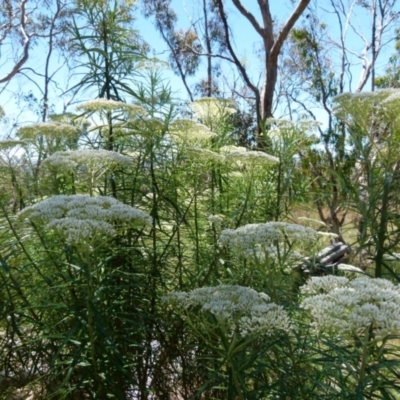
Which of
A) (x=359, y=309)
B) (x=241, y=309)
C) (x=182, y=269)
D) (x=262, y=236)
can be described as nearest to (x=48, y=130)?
(x=182, y=269)

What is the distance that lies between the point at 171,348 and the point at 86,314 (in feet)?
2.11

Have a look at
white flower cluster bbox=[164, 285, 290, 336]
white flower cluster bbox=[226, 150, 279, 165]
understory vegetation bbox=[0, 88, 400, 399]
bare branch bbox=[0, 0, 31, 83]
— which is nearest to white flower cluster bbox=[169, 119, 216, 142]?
understory vegetation bbox=[0, 88, 400, 399]

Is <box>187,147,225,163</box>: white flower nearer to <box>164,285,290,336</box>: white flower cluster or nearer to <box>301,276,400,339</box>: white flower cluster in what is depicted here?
<box>164,285,290,336</box>: white flower cluster

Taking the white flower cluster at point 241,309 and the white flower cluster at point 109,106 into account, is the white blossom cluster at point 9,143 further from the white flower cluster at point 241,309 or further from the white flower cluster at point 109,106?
the white flower cluster at point 241,309

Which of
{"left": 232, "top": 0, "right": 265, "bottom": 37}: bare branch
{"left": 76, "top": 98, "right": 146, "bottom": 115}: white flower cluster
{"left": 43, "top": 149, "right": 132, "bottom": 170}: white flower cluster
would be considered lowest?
{"left": 43, "top": 149, "right": 132, "bottom": 170}: white flower cluster

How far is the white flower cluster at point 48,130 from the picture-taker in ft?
8.77

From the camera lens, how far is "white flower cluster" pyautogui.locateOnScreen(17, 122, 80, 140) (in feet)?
8.77

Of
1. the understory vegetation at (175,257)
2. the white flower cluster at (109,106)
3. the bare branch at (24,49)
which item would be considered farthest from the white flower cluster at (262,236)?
the bare branch at (24,49)

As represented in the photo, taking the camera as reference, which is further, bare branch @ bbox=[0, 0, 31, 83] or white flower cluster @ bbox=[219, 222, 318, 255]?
bare branch @ bbox=[0, 0, 31, 83]

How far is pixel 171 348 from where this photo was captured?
2473 mm

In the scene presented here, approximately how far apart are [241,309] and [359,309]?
1.11 feet

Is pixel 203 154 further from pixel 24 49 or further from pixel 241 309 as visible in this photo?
pixel 24 49

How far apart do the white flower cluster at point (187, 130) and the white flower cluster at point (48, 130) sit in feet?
1.58

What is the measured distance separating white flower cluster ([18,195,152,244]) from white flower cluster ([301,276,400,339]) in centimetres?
67
